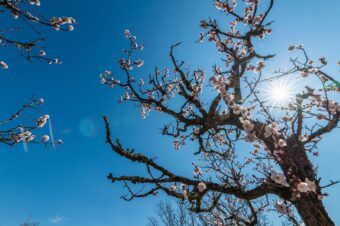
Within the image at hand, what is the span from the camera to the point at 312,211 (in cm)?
470

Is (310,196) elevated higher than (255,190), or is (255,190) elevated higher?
(255,190)

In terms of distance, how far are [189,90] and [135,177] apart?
4.13m

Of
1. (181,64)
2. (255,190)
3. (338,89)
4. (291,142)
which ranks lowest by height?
(255,190)

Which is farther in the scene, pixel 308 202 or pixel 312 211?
pixel 308 202

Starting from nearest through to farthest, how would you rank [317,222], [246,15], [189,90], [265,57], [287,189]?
[317,222], [287,189], [265,57], [246,15], [189,90]

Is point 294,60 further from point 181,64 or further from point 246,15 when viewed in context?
point 181,64

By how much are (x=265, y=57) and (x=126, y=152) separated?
4.32 meters

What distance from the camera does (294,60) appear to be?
5695 mm

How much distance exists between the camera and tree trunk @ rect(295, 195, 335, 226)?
455 centimetres

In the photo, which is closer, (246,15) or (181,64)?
(246,15)

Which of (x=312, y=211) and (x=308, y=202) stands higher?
(x=308, y=202)

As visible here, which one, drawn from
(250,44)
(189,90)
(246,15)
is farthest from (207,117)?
(246,15)

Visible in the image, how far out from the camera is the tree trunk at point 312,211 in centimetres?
455

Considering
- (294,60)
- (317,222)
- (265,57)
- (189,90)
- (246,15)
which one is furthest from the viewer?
(189,90)
